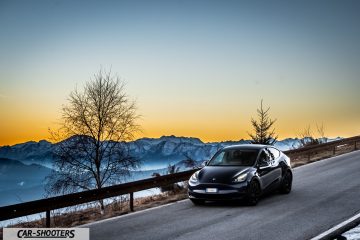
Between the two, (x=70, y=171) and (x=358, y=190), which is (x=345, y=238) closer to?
(x=358, y=190)

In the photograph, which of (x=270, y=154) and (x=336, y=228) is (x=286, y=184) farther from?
(x=336, y=228)

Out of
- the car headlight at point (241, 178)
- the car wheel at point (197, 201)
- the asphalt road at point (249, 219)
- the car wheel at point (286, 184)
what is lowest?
the asphalt road at point (249, 219)

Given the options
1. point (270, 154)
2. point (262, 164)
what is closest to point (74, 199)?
point (262, 164)

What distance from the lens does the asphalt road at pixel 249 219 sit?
8531 mm

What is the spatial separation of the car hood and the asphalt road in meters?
0.77

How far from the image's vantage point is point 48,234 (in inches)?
352

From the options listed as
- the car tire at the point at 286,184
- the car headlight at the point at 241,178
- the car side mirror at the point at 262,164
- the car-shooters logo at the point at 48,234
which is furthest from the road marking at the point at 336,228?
the car-shooters logo at the point at 48,234

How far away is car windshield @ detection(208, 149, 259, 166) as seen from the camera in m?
12.4

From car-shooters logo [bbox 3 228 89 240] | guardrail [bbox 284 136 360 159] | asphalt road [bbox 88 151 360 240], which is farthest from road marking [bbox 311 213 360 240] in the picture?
guardrail [bbox 284 136 360 159]

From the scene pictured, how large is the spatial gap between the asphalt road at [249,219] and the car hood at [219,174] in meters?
0.77

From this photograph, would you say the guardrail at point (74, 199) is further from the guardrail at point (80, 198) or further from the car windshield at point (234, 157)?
the car windshield at point (234, 157)

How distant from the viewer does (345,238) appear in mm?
7734

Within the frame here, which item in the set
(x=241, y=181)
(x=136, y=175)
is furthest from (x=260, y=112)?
(x=241, y=181)

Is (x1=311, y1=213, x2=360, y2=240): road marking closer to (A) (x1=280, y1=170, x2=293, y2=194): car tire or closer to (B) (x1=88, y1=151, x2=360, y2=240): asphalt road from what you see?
(B) (x1=88, y1=151, x2=360, y2=240): asphalt road
